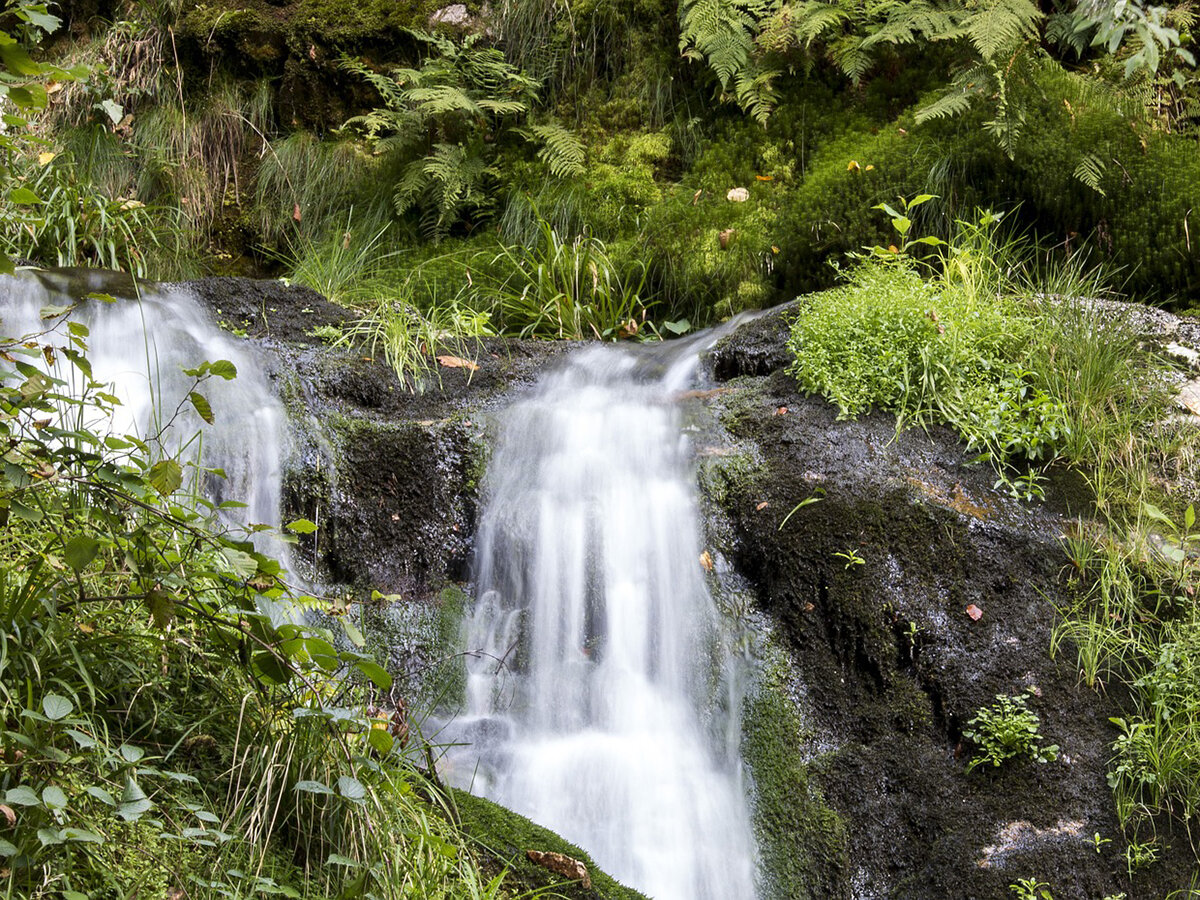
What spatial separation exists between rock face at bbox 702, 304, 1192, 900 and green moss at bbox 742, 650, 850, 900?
0.01m

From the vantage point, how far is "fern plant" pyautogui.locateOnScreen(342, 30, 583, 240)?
7.15 m

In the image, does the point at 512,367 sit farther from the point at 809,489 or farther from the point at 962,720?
the point at 962,720

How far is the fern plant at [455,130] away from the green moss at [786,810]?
4.65 m

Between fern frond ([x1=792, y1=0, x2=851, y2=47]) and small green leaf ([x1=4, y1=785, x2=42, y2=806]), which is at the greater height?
fern frond ([x1=792, y1=0, x2=851, y2=47])

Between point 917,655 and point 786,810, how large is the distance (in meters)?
0.78

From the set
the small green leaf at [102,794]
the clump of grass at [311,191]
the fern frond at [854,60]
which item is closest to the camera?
the small green leaf at [102,794]

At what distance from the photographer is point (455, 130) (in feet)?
24.6

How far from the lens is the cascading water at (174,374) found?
418cm

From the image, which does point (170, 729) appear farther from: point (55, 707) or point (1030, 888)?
point (1030, 888)

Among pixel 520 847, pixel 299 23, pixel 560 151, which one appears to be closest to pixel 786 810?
pixel 520 847

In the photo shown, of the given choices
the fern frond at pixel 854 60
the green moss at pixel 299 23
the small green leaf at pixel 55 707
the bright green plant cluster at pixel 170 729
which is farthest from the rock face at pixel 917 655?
the green moss at pixel 299 23

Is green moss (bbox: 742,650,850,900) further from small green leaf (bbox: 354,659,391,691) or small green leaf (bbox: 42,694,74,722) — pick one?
small green leaf (bbox: 42,694,74,722)

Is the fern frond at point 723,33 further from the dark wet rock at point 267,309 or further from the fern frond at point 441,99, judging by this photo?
the dark wet rock at point 267,309

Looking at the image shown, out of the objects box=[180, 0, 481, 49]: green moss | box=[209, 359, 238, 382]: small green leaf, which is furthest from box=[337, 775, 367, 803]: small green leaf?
box=[180, 0, 481, 49]: green moss
